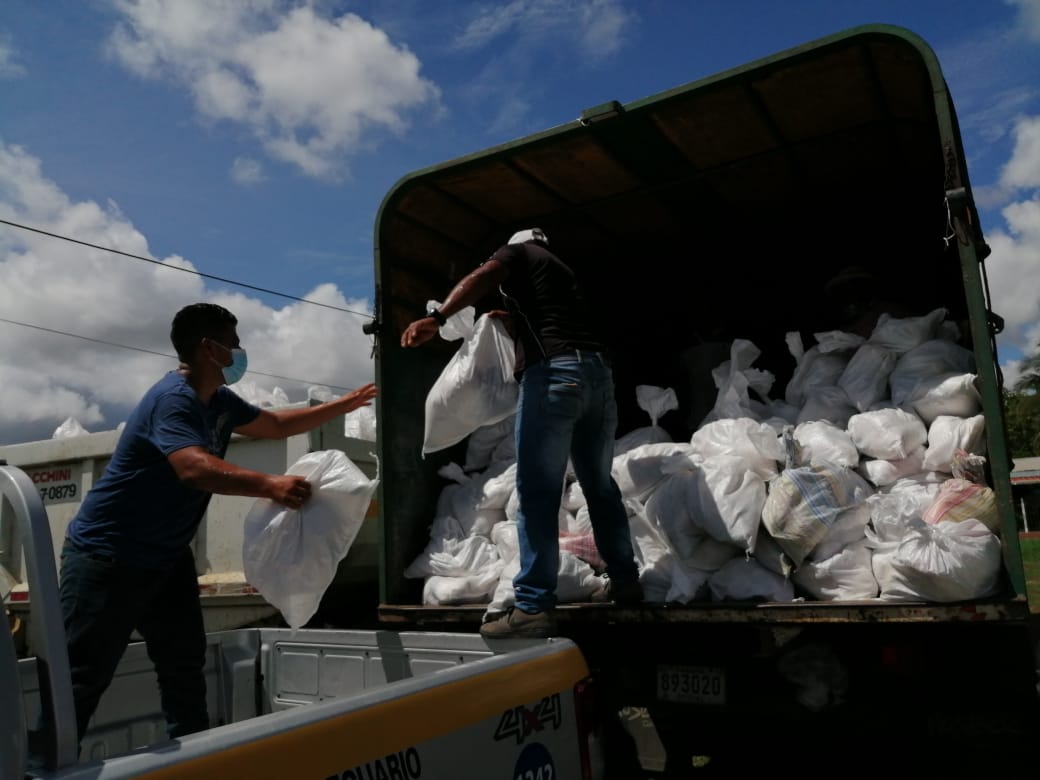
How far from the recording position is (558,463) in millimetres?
2906

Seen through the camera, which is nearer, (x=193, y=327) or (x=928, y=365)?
(x=193, y=327)

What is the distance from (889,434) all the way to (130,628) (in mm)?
2586

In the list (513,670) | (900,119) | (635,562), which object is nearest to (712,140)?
(900,119)

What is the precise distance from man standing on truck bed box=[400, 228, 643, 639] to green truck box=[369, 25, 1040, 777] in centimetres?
25

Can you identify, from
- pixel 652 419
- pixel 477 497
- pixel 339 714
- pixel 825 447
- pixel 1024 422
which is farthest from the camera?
pixel 1024 422

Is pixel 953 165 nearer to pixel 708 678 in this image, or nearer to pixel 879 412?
pixel 879 412

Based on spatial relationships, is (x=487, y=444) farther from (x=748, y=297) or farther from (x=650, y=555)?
(x=748, y=297)

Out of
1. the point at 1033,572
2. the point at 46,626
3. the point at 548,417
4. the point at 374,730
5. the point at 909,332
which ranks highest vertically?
the point at 909,332

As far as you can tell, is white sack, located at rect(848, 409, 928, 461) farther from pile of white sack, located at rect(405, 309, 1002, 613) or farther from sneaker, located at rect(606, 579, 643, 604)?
sneaker, located at rect(606, 579, 643, 604)

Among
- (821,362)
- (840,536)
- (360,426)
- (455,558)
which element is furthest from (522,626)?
(360,426)

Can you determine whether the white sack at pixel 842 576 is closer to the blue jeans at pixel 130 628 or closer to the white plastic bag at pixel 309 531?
the white plastic bag at pixel 309 531

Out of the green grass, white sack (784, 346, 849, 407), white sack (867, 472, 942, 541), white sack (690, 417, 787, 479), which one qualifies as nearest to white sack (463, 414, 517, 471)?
white sack (690, 417, 787, 479)

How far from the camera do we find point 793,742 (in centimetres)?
279

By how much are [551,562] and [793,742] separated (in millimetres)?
952
